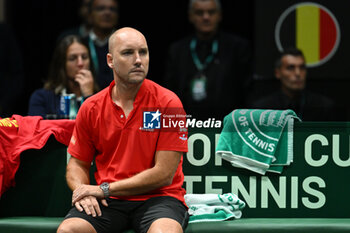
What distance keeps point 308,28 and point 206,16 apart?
3.13ft

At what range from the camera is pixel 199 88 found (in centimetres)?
543

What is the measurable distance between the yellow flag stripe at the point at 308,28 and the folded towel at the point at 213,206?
7.73 ft

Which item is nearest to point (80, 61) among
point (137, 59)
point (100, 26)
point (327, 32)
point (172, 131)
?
point (100, 26)

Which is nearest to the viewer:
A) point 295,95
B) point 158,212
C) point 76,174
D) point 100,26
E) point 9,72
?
point 158,212

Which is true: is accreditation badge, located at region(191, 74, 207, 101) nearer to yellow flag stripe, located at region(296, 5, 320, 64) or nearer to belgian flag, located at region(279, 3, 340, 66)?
belgian flag, located at region(279, 3, 340, 66)

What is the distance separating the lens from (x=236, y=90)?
5.46 m

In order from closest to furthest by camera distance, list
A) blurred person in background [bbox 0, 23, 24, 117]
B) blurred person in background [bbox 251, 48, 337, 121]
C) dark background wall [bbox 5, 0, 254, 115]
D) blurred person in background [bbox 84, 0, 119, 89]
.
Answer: blurred person in background [bbox 251, 48, 337, 121] → blurred person in background [bbox 84, 0, 119, 89] → blurred person in background [bbox 0, 23, 24, 117] → dark background wall [bbox 5, 0, 254, 115]

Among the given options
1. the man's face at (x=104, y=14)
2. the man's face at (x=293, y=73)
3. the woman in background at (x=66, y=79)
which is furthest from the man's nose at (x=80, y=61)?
the man's face at (x=293, y=73)

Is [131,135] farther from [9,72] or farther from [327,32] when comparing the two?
[327,32]

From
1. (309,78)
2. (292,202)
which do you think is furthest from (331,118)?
(292,202)

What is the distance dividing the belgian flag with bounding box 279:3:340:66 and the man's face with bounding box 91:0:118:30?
1475 mm

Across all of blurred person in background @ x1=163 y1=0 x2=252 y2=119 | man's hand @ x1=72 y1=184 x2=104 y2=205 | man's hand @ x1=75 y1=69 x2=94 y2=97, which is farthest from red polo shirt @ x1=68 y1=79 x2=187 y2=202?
blurred person in background @ x1=163 y1=0 x2=252 y2=119

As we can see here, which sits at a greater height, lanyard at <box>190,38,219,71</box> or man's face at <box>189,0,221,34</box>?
man's face at <box>189,0,221,34</box>

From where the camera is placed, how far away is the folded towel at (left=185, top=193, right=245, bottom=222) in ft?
12.0
